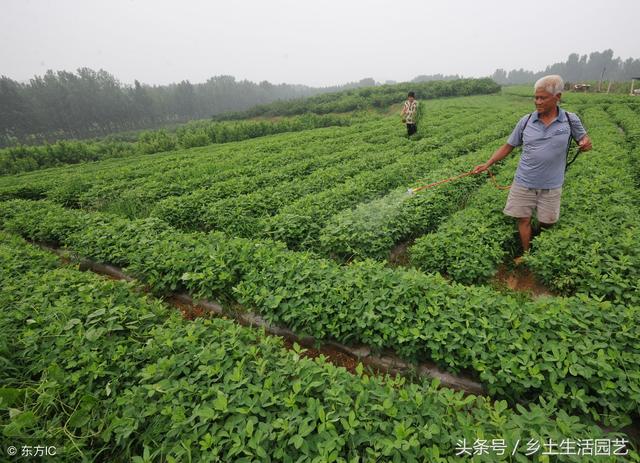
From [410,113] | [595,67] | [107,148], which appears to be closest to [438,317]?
[410,113]

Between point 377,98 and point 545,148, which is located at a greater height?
point 377,98

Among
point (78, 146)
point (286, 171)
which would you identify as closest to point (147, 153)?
point (78, 146)

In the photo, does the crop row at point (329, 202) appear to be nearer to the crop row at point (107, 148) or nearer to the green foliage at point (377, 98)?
the crop row at point (107, 148)

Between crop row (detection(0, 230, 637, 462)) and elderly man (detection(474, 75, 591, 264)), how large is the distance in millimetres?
3687

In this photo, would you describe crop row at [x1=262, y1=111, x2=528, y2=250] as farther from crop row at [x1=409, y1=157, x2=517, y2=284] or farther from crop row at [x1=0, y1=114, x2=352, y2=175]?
crop row at [x1=0, y1=114, x2=352, y2=175]

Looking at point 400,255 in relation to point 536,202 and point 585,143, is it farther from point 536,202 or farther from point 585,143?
point 585,143

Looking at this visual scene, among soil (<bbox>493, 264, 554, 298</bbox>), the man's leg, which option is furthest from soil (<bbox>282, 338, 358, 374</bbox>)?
the man's leg

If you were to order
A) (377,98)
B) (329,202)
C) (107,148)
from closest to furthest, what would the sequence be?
(329,202) < (107,148) < (377,98)

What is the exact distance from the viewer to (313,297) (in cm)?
387

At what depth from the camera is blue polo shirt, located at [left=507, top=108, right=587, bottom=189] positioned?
4.54m

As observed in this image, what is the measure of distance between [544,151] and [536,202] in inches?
36.8

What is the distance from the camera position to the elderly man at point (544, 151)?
14.5 feet

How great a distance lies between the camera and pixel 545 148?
461 centimetres

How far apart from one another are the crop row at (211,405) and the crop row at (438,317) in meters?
0.42
